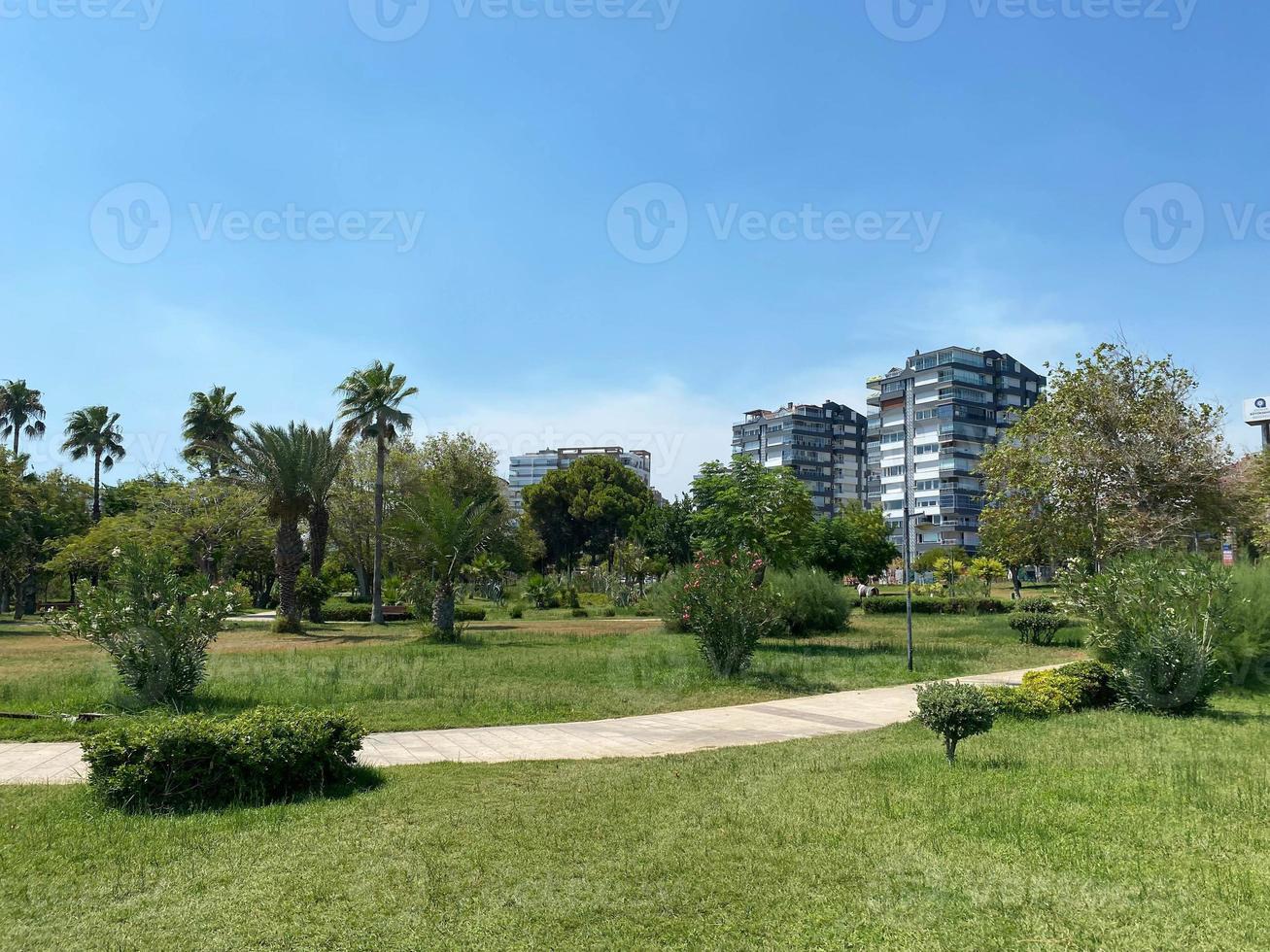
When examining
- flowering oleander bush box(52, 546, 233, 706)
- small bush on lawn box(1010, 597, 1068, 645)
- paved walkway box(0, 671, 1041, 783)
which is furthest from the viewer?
small bush on lawn box(1010, 597, 1068, 645)

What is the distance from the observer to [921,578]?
8794cm

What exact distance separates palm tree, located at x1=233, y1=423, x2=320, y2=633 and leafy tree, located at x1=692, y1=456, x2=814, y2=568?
48.5ft

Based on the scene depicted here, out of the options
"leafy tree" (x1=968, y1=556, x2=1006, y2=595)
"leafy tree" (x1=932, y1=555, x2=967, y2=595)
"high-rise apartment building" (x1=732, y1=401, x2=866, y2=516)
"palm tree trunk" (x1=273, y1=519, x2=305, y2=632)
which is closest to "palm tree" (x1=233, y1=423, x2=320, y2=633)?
"palm tree trunk" (x1=273, y1=519, x2=305, y2=632)

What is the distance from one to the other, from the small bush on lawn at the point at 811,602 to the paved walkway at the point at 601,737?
13.1 meters

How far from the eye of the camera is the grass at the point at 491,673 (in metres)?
12.9

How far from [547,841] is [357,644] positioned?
21601 mm

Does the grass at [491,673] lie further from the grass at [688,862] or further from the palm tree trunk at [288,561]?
the grass at [688,862]

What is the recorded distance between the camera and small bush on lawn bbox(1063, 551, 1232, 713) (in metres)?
11.8

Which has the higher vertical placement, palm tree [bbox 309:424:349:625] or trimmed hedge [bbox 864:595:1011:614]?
palm tree [bbox 309:424:349:625]

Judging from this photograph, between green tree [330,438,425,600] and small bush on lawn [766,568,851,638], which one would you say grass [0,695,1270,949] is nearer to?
small bush on lawn [766,568,851,638]

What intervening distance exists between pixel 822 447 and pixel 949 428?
33.7 m

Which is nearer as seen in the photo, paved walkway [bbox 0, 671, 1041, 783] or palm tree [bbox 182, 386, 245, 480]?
paved walkway [bbox 0, 671, 1041, 783]

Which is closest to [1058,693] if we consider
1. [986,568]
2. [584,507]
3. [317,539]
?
[317,539]

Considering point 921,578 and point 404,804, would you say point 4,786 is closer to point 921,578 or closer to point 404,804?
point 404,804
